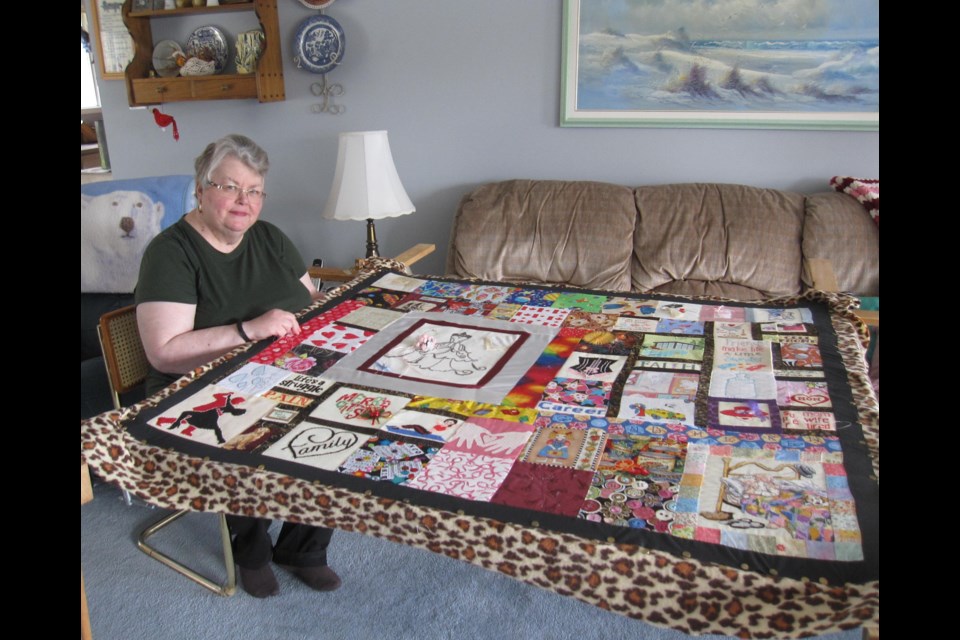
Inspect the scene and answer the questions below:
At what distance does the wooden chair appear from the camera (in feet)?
6.40

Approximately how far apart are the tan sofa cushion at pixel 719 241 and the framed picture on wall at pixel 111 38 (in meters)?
2.84

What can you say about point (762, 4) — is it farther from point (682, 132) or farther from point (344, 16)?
point (344, 16)

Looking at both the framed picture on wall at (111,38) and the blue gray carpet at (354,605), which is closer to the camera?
the blue gray carpet at (354,605)

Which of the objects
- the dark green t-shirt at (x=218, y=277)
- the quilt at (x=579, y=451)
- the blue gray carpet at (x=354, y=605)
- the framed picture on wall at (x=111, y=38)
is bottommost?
the blue gray carpet at (x=354, y=605)

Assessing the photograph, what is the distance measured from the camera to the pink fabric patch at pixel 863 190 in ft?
9.10

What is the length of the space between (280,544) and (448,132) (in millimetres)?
2138

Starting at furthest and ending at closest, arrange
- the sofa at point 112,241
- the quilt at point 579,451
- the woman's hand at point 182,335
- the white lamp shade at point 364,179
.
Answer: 1. the white lamp shade at point 364,179
2. the sofa at point 112,241
3. the woman's hand at point 182,335
4. the quilt at point 579,451

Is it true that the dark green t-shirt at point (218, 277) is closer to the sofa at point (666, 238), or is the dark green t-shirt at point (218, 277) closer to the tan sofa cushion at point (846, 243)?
the sofa at point (666, 238)

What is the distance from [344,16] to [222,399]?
8.22 feet

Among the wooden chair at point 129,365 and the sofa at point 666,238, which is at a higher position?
the sofa at point 666,238

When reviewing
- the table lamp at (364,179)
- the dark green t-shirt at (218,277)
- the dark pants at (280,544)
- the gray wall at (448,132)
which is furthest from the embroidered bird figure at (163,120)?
the dark pants at (280,544)

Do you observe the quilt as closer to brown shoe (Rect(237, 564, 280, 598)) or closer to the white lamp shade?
brown shoe (Rect(237, 564, 280, 598))

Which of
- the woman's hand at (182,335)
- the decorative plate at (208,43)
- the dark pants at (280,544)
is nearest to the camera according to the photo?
the woman's hand at (182,335)
